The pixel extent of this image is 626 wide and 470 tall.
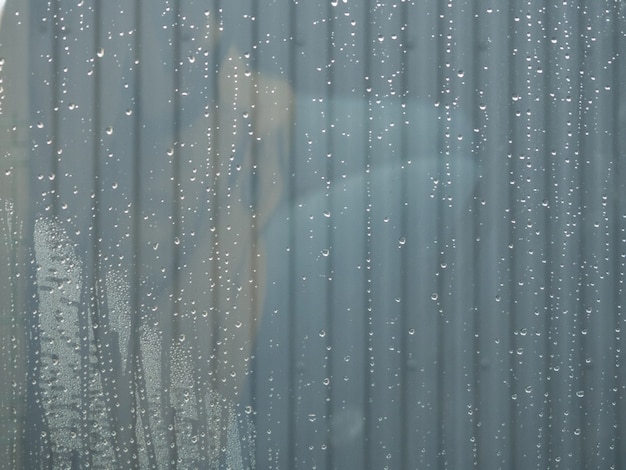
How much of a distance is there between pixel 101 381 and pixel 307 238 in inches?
24.0

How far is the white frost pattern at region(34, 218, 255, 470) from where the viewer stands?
1971mm

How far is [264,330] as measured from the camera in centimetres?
201

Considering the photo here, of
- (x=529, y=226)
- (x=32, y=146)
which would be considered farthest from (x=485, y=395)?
(x=32, y=146)

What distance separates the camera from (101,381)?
6.48ft

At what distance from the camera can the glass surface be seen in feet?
6.50

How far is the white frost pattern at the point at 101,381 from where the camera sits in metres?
1.97

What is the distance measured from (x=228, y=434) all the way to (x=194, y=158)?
0.68 meters

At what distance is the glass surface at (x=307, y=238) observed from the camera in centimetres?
198

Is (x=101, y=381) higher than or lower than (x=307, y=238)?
lower

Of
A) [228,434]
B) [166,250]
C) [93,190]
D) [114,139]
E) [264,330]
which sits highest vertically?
[114,139]

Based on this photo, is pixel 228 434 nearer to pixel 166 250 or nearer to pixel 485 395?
pixel 166 250

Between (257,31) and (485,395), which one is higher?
(257,31)

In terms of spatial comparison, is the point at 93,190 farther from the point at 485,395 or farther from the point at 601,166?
the point at 601,166

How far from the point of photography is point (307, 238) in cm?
202
